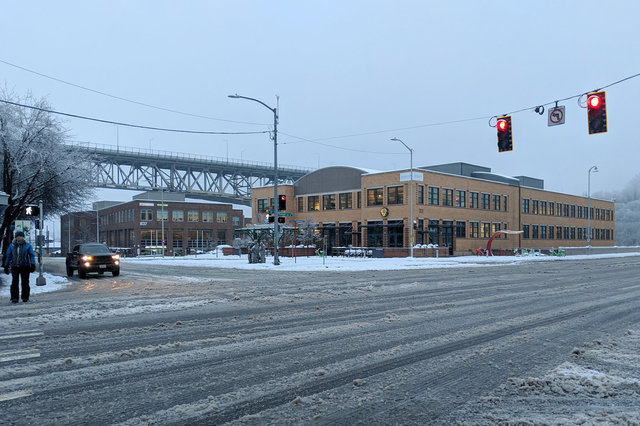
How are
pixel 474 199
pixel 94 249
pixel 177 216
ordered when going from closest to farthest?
pixel 94 249
pixel 474 199
pixel 177 216

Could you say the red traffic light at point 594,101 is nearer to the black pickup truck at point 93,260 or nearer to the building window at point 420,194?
the black pickup truck at point 93,260

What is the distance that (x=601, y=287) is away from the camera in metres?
16.2

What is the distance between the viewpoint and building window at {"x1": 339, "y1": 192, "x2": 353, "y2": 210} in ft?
193

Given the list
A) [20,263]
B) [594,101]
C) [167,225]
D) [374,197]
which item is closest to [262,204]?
[374,197]

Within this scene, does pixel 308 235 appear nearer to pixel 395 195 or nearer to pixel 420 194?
pixel 395 195

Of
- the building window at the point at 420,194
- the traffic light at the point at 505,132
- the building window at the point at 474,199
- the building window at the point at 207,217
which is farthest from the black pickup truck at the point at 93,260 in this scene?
the building window at the point at 207,217

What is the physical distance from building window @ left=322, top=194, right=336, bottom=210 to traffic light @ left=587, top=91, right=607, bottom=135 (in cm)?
4448

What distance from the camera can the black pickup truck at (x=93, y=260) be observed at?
23.0 m

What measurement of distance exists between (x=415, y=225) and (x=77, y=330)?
44426mm

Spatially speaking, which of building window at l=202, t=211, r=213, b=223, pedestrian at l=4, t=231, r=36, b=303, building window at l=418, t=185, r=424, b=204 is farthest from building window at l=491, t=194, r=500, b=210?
pedestrian at l=4, t=231, r=36, b=303

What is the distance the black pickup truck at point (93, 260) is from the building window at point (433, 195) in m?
36.0

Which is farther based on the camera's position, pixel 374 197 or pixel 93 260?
pixel 374 197

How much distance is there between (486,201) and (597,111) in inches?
1800

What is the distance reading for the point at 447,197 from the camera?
5506cm
